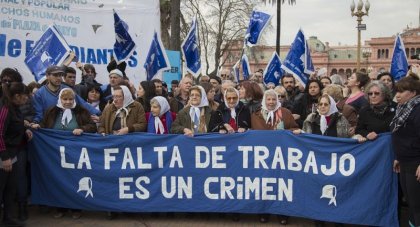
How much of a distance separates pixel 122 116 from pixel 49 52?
210cm

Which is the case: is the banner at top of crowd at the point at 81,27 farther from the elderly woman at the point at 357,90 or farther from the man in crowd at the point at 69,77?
the elderly woman at the point at 357,90

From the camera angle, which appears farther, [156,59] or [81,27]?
[81,27]

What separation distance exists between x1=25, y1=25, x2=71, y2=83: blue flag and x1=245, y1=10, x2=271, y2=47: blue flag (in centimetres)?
506

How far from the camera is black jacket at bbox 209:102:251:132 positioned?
5.84 m

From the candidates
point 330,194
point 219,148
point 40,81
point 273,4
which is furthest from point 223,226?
point 273,4

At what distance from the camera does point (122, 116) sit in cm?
590

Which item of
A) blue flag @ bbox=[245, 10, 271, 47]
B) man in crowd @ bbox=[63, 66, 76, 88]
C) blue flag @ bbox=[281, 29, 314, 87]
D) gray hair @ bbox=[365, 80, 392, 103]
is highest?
blue flag @ bbox=[245, 10, 271, 47]

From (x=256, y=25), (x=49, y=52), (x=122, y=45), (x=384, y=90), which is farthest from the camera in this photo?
(x=256, y=25)

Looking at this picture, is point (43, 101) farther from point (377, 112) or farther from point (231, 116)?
point (377, 112)

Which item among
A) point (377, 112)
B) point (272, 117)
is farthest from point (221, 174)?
point (377, 112)

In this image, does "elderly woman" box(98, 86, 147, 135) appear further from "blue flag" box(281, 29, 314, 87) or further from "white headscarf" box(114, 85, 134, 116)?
"blue flag" box(281, 29, 314, 87)

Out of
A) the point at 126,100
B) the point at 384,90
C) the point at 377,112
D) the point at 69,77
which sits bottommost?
the point at 377,112

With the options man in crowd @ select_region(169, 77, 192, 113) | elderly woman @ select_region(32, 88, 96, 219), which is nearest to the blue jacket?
elderly woman @ select_region(32, 88, 96, 219)

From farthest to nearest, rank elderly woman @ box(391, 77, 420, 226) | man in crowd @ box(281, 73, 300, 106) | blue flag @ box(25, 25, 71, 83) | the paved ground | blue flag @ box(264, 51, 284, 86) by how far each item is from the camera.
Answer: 1. blue flag @ box(264, 51, 284, 86)
2. man in crowd @ box(281, 73, 300, 106)
3. blue flag @ box(25, 25, 71, 83)
4. the paved ground
5. elderly woman @ box(391, 77, 420, 226)
